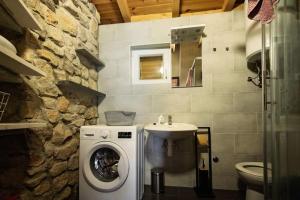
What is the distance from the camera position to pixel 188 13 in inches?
103

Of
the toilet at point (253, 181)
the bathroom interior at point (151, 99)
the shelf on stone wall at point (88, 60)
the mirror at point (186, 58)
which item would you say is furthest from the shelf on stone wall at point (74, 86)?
the toilet at point (253, 181)

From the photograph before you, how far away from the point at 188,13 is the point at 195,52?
1.98 ft

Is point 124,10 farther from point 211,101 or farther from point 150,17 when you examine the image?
point 211,101

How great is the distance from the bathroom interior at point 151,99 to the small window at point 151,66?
0.01 m

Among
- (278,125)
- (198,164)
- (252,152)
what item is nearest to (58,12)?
(278,125)

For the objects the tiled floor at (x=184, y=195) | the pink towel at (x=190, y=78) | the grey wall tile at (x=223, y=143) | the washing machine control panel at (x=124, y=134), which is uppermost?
the pink towel at (x=190, y=78)

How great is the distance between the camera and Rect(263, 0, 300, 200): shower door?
985mm

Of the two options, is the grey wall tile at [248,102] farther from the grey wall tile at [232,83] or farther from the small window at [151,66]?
the small window at [151,66]

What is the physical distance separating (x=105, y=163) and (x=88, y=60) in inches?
49.8

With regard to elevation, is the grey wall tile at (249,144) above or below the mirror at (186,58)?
below

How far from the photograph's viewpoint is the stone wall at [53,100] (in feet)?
4.51

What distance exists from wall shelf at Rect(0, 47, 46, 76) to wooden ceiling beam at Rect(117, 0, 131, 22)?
4.97 ft

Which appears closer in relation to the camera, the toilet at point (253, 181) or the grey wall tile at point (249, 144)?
the toilet at point (253, 181)

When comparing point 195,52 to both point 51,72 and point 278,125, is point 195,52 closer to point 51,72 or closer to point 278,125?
point 278,125
